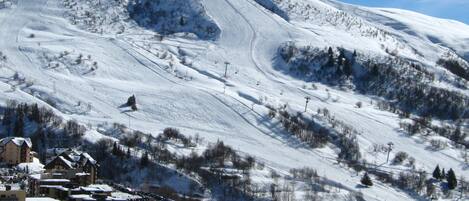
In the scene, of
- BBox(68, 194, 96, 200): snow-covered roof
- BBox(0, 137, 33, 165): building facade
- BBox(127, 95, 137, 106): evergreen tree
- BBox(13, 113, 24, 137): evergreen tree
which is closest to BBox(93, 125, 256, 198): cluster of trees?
BBox(13, 113, 24, 137): evergreen tree

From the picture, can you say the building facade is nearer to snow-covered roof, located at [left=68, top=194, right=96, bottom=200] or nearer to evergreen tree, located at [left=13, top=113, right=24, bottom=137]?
snow-covered roof, located at [left=68, top=194, right=96, bottom=200]

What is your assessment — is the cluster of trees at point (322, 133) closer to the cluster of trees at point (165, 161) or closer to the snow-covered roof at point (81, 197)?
the cluster of trees at point (165, 161)

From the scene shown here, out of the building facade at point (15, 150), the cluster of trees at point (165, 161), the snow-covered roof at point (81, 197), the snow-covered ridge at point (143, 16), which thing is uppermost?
the snow-covered ridge at point (143, 16)

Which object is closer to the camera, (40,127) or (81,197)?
(81,197)

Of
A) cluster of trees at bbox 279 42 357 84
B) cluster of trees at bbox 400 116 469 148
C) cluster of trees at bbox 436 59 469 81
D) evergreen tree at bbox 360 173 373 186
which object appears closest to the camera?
evergreen tree at bbox 360 173 373 186

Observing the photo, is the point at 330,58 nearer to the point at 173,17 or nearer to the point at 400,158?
the point at 173,17

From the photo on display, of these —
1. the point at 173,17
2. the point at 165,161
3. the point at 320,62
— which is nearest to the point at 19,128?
the point at 165,161

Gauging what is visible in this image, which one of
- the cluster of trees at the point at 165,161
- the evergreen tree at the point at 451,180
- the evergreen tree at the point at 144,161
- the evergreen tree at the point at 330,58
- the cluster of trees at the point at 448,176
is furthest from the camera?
the evergreen tree at the point at 330,58

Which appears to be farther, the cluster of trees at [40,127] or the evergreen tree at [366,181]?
the evergreen tree at [366,181]

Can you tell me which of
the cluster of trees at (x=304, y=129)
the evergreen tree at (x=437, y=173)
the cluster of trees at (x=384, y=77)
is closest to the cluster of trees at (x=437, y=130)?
the cluster of trees at (x=384, y=77)
